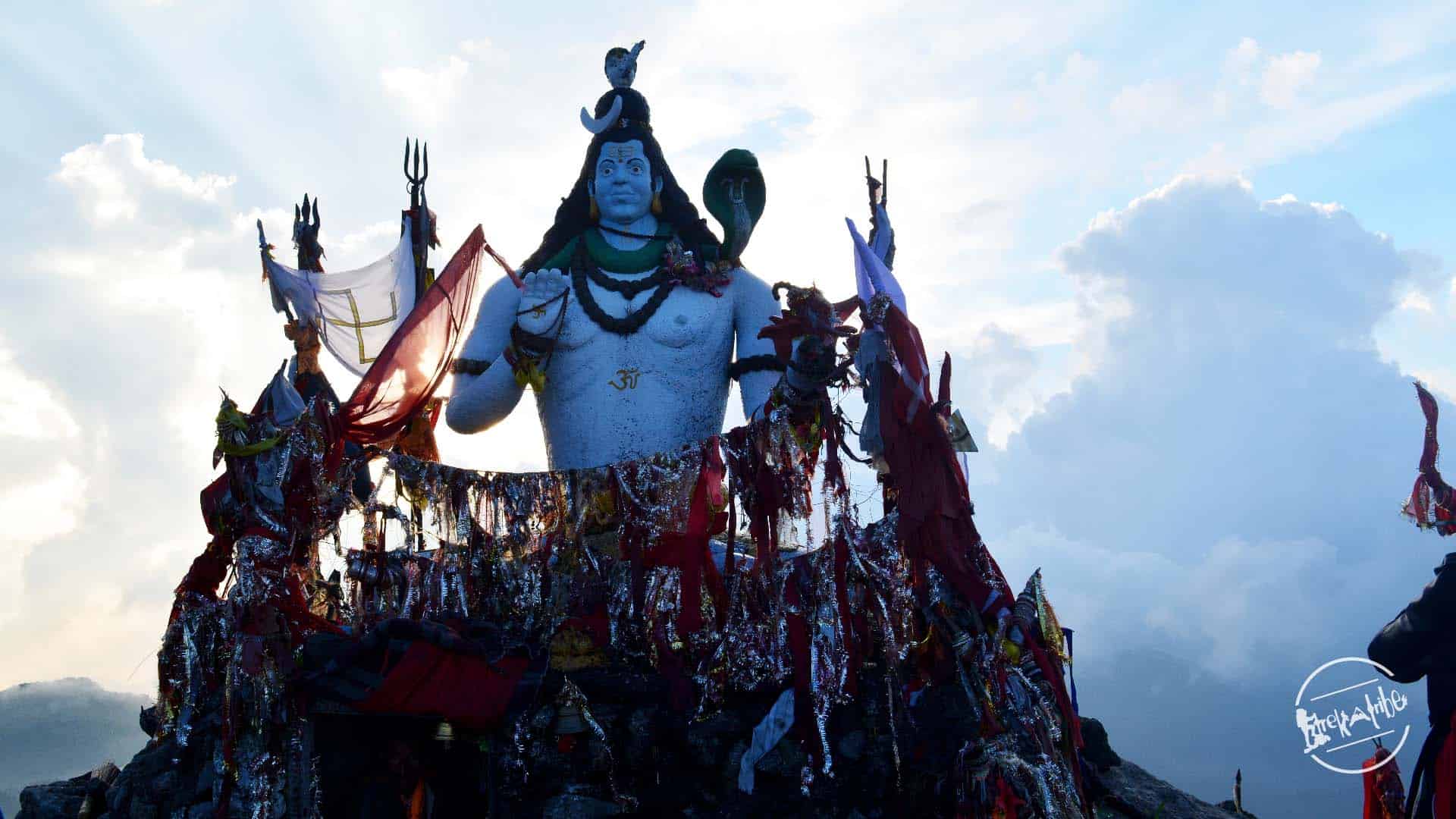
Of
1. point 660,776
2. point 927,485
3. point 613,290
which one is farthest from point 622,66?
point 660,776

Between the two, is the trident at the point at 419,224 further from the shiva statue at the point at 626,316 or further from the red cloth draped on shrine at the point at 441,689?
the red cloth draped on shrine at the point at 441,689

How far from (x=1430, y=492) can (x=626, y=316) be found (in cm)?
516

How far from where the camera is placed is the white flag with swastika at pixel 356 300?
28.8ft

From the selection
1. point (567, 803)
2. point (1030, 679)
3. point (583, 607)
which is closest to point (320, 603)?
point (583, 607)

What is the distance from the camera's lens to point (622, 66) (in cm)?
884

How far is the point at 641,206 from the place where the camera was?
8.74 metres

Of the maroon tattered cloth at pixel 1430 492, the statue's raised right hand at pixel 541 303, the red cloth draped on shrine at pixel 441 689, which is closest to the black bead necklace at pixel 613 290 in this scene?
the statue's raised right hand at pixel 541 303

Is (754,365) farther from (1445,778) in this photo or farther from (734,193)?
(1445,778)

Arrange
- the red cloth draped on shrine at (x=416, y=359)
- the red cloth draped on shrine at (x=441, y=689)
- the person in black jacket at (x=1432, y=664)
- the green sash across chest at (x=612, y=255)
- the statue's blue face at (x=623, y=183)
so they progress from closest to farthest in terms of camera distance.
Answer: the person in black jacket at (x=1432, y=664)
the red cloth draped on shrine at (x=441, y=689)
the red cloth draped on shrine at (x=416, y=359)
the green sash across chest at (x=612, y=255)
the statue's blue face at (x=623, y=183)

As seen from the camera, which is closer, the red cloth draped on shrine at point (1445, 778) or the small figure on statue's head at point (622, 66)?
the red cloth draped on shrine at point (1445, 778)

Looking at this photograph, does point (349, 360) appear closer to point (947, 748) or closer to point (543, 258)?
point (543, 258)

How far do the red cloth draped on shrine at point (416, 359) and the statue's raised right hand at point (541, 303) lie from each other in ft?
1.25

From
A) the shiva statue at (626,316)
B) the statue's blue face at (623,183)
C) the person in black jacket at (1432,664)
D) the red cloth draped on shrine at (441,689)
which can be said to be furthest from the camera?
the statue's blue face at (623,183)

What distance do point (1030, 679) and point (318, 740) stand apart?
3.87 m
